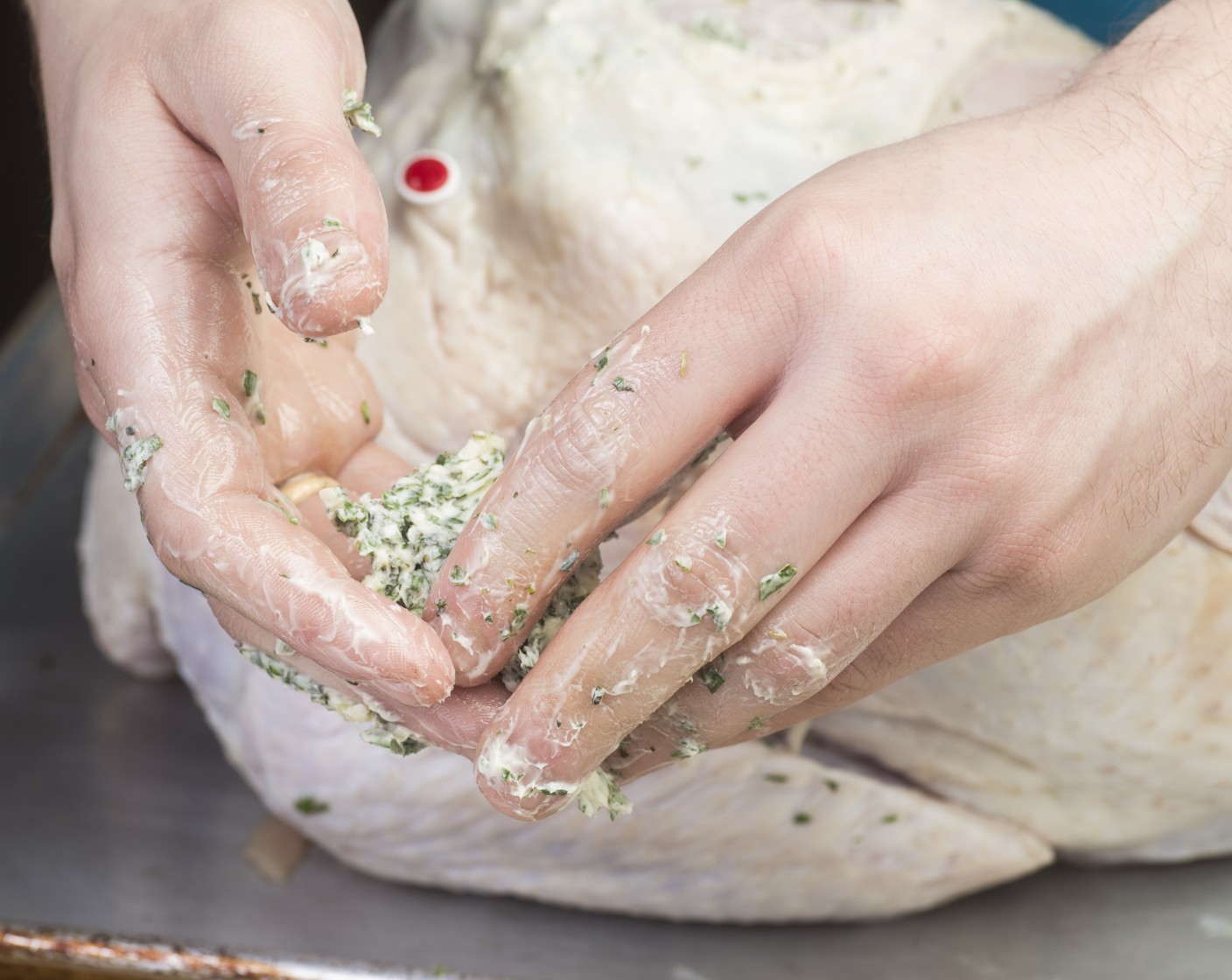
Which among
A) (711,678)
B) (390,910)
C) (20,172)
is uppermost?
(711,678)

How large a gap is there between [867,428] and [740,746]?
0.71 metres

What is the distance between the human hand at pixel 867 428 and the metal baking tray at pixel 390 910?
710mm

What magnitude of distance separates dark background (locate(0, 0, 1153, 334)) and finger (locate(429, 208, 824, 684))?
209 cm

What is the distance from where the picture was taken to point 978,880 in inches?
64.1

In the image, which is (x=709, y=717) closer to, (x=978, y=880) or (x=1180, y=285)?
(x=1180, y=285)

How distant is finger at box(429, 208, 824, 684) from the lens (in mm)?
939

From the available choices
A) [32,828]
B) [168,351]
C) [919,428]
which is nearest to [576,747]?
[919,428]

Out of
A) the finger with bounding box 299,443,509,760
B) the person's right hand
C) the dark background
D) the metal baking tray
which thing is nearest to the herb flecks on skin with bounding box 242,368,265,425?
the person's right hand

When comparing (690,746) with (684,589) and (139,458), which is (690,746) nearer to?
(684,589)

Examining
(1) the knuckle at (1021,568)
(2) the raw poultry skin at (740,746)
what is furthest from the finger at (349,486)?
(1) the knuckle at (1021,568)

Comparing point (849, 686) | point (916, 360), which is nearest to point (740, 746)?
point (849, 686)

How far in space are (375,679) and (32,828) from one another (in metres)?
1.07

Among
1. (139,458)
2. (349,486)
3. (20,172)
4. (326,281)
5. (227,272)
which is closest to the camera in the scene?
(326,281)

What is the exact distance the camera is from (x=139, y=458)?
1.02m
